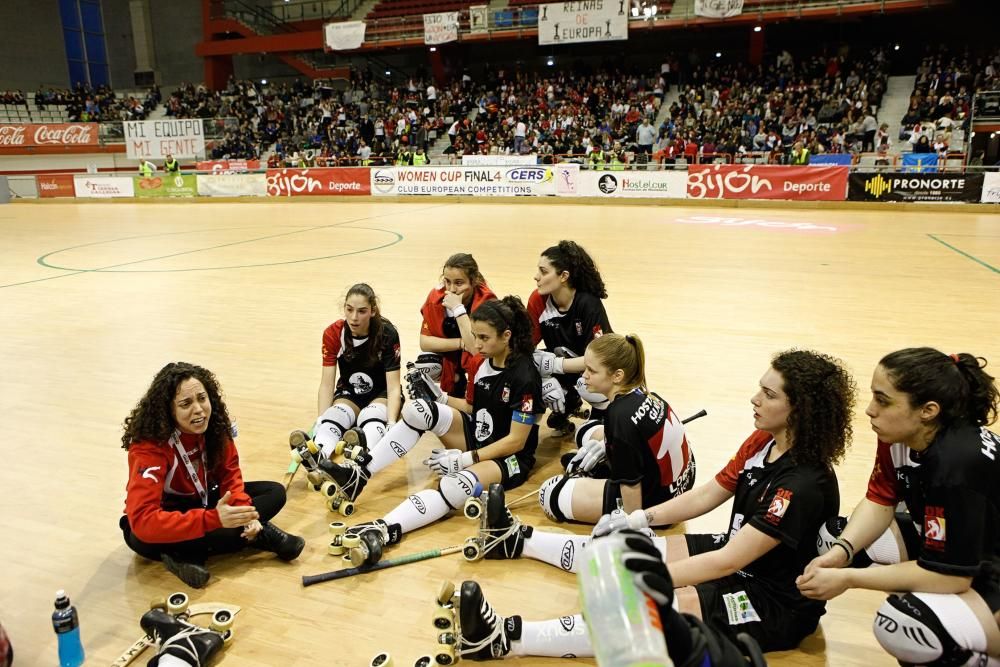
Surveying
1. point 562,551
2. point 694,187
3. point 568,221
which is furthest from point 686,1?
point 562,551

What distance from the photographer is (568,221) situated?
15.7 meters

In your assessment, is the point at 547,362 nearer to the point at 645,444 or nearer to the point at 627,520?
the point at 645,444

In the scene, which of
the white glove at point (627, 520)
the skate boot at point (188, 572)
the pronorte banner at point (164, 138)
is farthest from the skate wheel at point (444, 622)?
the pronorte banner at point (164, 138)

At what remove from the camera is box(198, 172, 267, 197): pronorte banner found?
2259 cm

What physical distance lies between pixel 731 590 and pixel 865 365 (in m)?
3.92

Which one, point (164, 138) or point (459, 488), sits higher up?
point (164, 138)

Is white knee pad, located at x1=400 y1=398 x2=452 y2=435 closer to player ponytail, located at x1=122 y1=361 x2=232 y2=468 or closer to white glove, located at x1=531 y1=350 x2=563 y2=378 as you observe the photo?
white glove, located at x1=531 y1=350 x2=563 y2=378

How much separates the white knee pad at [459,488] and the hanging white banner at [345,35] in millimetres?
28609

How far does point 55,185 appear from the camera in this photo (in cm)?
2445

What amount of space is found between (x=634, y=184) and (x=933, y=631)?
1767 centimetres

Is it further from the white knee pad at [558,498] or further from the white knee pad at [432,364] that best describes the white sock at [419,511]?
the white knee pad at [432,364]

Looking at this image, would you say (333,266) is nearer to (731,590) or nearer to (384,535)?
(384,535)

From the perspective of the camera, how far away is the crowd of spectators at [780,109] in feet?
64.1

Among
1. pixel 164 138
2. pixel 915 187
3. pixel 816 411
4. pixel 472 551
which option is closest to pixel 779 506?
pixel 816 411
